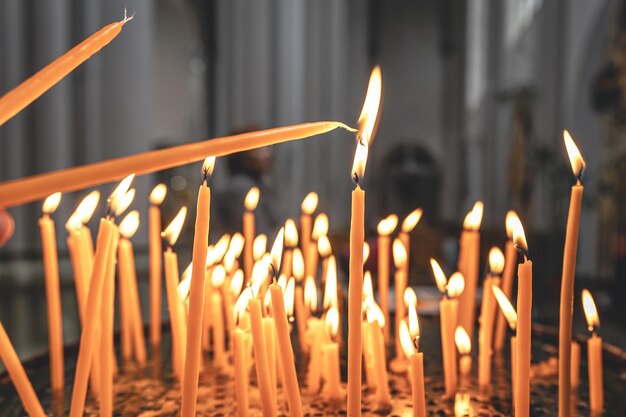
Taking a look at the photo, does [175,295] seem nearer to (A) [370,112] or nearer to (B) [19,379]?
(B) [19,379]

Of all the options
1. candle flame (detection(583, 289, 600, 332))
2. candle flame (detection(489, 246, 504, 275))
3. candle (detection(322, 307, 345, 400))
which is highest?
candle flame (detection(489, 246, 504, 275))

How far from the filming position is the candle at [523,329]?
42cm

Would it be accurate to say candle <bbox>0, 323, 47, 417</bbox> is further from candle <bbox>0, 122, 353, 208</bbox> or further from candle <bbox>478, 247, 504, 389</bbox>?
candle <bbox>478, 247, 504, 389</bbox>

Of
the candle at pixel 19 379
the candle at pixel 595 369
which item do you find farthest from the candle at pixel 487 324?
the candle at pixel 19 379

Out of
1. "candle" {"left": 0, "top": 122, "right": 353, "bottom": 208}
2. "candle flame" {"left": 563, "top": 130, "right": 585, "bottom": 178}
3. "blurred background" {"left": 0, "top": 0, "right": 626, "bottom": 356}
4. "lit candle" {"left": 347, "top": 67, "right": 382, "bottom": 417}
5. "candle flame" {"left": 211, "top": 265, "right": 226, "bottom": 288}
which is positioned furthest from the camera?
"blurred background" {"left": 0, "top": 0, "right": 626, "bottom": 356}

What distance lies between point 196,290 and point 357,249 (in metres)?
0.11

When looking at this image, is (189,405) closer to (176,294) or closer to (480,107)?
(176,294)

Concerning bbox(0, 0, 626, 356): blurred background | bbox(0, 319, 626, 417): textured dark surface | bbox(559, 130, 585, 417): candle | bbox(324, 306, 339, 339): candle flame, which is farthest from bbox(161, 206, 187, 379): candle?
bbox(0, 0, 626, 356): blurred background

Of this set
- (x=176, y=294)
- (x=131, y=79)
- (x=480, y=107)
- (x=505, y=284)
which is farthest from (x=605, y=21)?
(x=176, y=294)

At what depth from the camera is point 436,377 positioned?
2.19 feet

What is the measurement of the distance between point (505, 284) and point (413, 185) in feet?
36.8

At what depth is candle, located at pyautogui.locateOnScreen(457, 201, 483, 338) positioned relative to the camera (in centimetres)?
72

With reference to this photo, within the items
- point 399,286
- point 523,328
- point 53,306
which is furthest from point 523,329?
point 53,306

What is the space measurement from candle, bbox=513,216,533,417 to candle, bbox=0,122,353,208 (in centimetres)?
18
